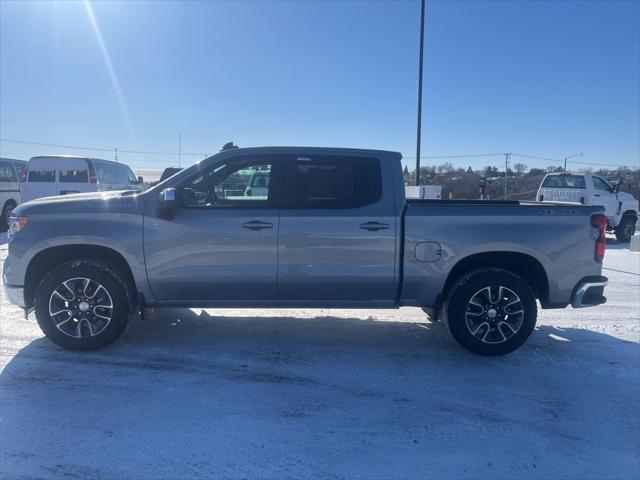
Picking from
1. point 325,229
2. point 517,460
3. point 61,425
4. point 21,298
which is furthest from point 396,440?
point 21,298

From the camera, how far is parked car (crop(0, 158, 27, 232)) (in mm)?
14711

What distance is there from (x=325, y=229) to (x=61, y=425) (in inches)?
103

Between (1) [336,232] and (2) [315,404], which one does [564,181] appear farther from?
(2) [315,404]

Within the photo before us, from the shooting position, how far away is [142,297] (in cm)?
466

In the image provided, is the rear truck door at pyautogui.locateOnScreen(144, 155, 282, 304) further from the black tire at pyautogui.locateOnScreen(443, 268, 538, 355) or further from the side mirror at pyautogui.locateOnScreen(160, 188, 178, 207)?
the black tire at pyautogui.locateOnScreen(443, 268, 538, 355)

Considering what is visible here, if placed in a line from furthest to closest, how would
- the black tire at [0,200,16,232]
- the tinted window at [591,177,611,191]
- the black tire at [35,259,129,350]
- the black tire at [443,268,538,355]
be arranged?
the black tire at [0,200,16,232], the tinted window at [591,177,611,191], the black tire at [443,268,538,355], the black tire at [35,259,129,350]

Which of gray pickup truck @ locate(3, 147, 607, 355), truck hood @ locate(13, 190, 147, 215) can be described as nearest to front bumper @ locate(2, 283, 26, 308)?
gray pickup truck @ locate(3, 147, 607, 355)

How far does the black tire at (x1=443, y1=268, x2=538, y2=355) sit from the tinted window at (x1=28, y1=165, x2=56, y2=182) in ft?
41.1

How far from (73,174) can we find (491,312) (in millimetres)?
12491

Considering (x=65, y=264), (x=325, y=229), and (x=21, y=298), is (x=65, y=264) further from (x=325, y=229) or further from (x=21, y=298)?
(x=325, y=229)

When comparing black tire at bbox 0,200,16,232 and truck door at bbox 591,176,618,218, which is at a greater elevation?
truck door at bbox 591,176,618,218

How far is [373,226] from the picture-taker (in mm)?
4566

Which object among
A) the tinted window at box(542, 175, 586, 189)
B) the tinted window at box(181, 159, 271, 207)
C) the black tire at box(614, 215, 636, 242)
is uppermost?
the tinted window at box(542, 175, 586, 189)

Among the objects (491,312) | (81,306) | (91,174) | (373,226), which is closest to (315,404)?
(373,226)
